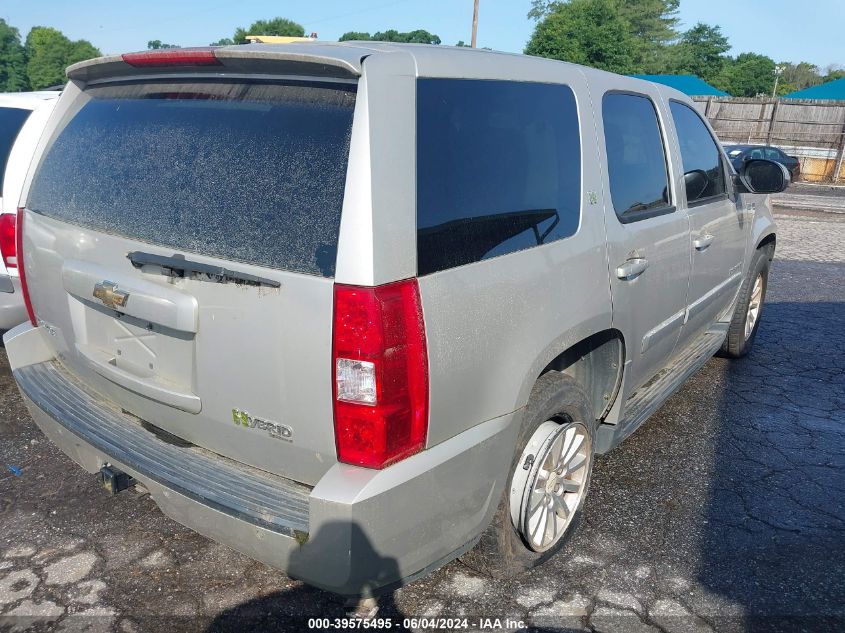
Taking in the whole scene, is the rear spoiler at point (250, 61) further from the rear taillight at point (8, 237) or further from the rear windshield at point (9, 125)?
the rear windshield at point (9, 125)

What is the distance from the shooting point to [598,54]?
47.3 m

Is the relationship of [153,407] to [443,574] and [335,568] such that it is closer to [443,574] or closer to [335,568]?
[335,568]

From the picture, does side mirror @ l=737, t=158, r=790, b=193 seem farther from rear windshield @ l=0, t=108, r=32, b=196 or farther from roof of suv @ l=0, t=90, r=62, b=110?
rear windshield @ l=0, t=108, r=32, b=196

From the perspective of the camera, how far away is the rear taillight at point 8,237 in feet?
13.0

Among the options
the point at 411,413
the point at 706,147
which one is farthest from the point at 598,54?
the point at 411,413

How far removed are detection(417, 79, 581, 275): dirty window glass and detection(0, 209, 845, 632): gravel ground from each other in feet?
4.61

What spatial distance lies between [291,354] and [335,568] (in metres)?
0.62

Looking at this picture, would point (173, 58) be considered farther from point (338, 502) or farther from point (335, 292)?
point (338, 502)

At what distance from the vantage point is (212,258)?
207cm

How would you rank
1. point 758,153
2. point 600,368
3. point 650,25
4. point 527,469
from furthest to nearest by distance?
1. point 650,25
2. point 758,153
3. point 600,368
4. point 527,469

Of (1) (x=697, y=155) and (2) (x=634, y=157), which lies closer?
(2) (x=634, y=157)

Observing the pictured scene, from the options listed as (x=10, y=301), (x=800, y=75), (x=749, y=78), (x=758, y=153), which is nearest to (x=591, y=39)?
(x=758, y=153)

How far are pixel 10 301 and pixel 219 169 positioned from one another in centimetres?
305

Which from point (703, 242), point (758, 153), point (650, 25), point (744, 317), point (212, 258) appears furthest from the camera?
point (650, 25)
